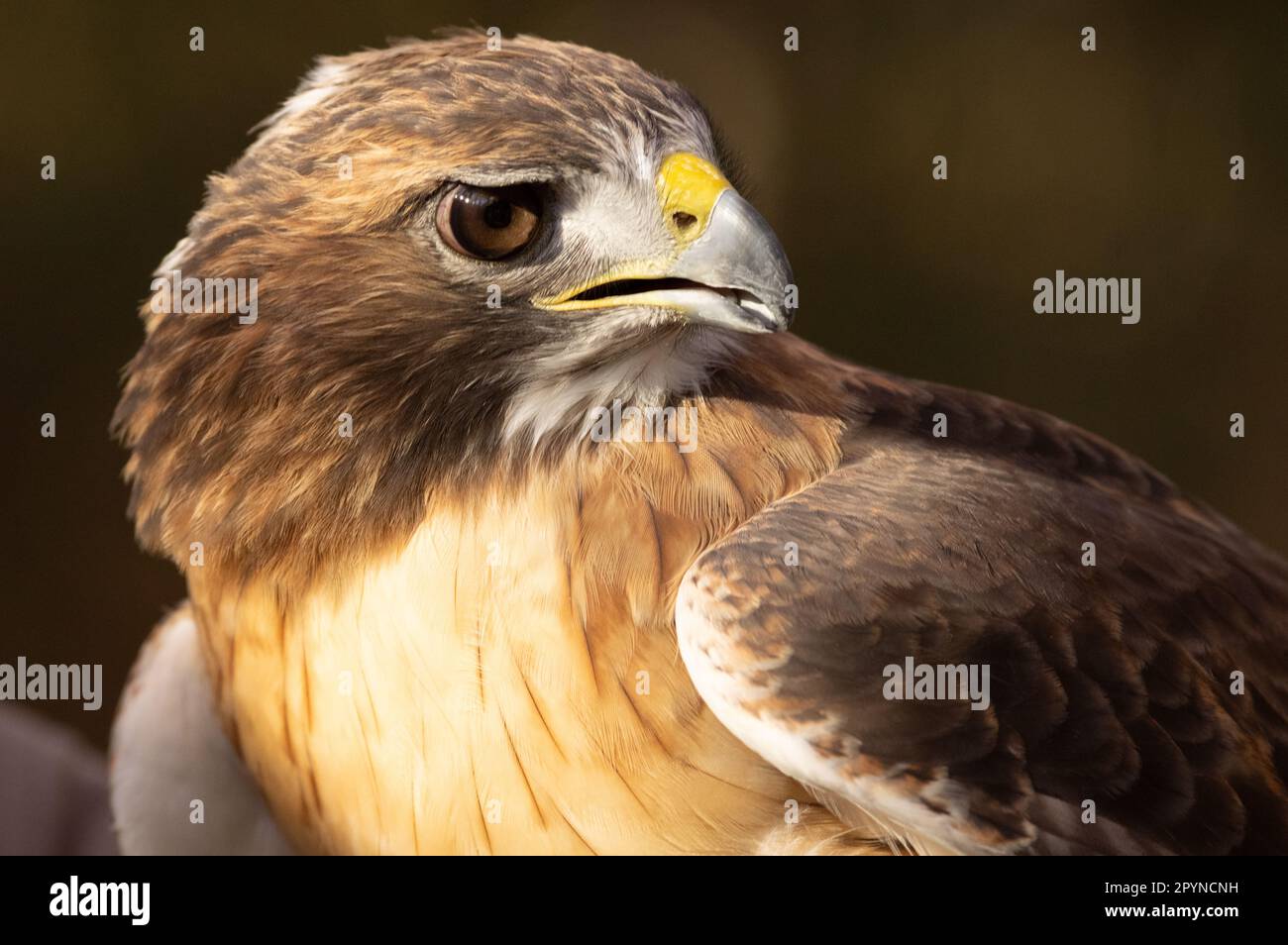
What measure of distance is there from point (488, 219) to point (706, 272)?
278mm

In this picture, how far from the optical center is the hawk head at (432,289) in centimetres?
151

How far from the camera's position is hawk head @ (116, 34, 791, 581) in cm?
151

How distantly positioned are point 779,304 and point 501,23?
8.75 feet

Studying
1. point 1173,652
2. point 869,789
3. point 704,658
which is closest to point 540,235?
point 704,658

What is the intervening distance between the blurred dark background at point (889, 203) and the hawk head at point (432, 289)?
227 centimetres

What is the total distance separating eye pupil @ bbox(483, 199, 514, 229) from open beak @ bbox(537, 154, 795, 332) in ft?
0.36

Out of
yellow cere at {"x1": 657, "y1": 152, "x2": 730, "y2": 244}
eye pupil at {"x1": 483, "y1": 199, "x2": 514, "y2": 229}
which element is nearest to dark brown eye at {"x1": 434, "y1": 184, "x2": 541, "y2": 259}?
eye pupil at {"x1": 483, "y1": 199, "x2": 514, "y2": 229}

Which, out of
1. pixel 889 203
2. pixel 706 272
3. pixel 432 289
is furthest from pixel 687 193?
pixel 889 203

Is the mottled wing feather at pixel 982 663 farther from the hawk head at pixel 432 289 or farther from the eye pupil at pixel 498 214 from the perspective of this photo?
the eye pupil at pixel 498 214

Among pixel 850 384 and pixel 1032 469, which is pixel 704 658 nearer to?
pixel 850 384

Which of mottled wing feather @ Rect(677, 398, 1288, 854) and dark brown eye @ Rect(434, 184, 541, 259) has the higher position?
dark brown eye @ Rect(434, 184, 541, 259)

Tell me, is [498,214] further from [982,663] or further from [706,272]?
[982,663]

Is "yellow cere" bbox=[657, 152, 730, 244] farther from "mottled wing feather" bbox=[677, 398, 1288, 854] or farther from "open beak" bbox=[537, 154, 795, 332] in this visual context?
"mottled wing feather" bbox=[677, 398, 1288, 854]

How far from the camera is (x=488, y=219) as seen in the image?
4.95ft
